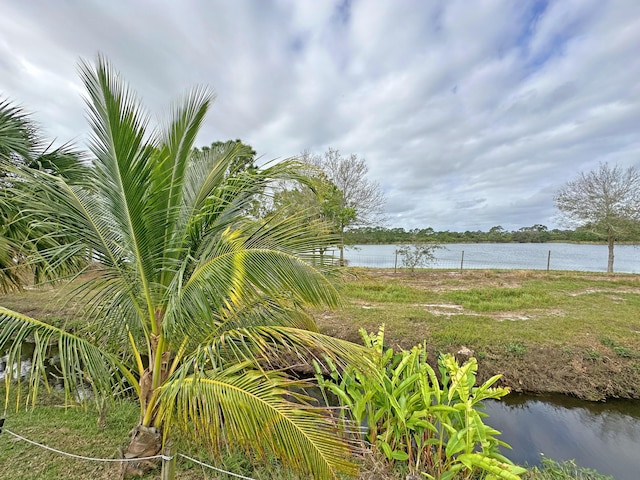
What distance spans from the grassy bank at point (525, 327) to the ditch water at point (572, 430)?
0.21 meters

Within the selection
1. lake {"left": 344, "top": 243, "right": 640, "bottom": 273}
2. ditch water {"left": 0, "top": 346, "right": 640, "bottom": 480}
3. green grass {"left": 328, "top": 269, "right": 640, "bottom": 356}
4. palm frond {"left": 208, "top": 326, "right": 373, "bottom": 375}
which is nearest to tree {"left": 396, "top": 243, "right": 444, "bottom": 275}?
lake {"left": 344, "top": 243, "right": 640, "bottom": 273}

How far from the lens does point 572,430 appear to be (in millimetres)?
3459

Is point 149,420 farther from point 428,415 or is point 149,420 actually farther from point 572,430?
point 572,430

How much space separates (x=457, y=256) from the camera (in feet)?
49.0

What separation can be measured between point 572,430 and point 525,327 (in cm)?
252

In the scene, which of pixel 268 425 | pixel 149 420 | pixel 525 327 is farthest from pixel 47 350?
pixel 525 327

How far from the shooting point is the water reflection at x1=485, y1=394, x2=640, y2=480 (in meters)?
3.03

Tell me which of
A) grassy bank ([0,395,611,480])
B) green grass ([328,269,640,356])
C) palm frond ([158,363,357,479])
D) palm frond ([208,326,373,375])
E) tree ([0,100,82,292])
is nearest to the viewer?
palm frond ([158,363,357,479])

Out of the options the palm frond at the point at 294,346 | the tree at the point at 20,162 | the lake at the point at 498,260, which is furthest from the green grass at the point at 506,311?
the lake at the point at 498,260

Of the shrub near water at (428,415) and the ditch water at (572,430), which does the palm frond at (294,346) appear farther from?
the ditch water at (572,430)

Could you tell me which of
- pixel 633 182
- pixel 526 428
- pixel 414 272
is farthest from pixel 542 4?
pixel 633 182

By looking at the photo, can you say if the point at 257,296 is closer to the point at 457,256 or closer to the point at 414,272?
the point at 414,272

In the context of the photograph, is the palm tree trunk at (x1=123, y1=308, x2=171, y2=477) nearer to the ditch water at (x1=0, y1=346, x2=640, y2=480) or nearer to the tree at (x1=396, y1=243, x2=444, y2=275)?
the ditch water at (x1=0, y1=346, x2=640, y2=480)

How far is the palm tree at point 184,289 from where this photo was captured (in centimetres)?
150
